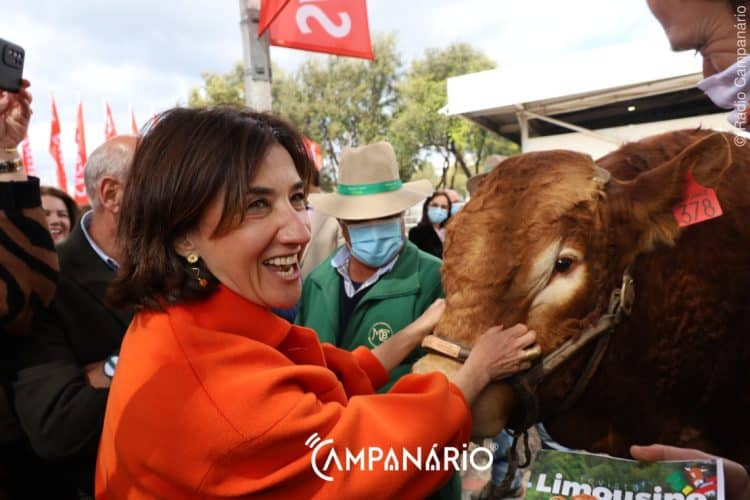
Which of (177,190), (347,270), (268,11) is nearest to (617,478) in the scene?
(177,190)

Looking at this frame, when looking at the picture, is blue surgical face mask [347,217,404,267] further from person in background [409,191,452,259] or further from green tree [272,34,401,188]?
green tree [272,34,401,188]

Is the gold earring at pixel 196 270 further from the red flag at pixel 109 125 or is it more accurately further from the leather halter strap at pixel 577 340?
the red flag at pixel 109 125

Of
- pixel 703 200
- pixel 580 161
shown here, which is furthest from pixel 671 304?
pixel 580 161

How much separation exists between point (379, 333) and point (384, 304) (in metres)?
0.14

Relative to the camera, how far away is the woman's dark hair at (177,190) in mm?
1257

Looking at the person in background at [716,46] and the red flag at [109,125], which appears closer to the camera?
the person in background at [716,46]

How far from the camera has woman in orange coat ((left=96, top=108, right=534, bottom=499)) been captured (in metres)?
1.07

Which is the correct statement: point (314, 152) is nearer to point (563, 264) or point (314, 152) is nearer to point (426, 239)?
point (426, 239)

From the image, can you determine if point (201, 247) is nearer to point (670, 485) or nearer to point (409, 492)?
point (409, 492)

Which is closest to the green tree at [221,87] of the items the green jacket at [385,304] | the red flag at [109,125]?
the red flag at [109,125]

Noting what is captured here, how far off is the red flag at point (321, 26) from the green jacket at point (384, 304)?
1.92m

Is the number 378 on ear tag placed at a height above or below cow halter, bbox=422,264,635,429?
above

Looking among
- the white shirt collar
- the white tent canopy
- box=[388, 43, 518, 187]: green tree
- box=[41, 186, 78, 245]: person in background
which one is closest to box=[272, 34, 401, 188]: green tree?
box=[388, 43, 518, 187]: green tree

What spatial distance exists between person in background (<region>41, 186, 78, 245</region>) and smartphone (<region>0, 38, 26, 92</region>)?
3379 millimetres
